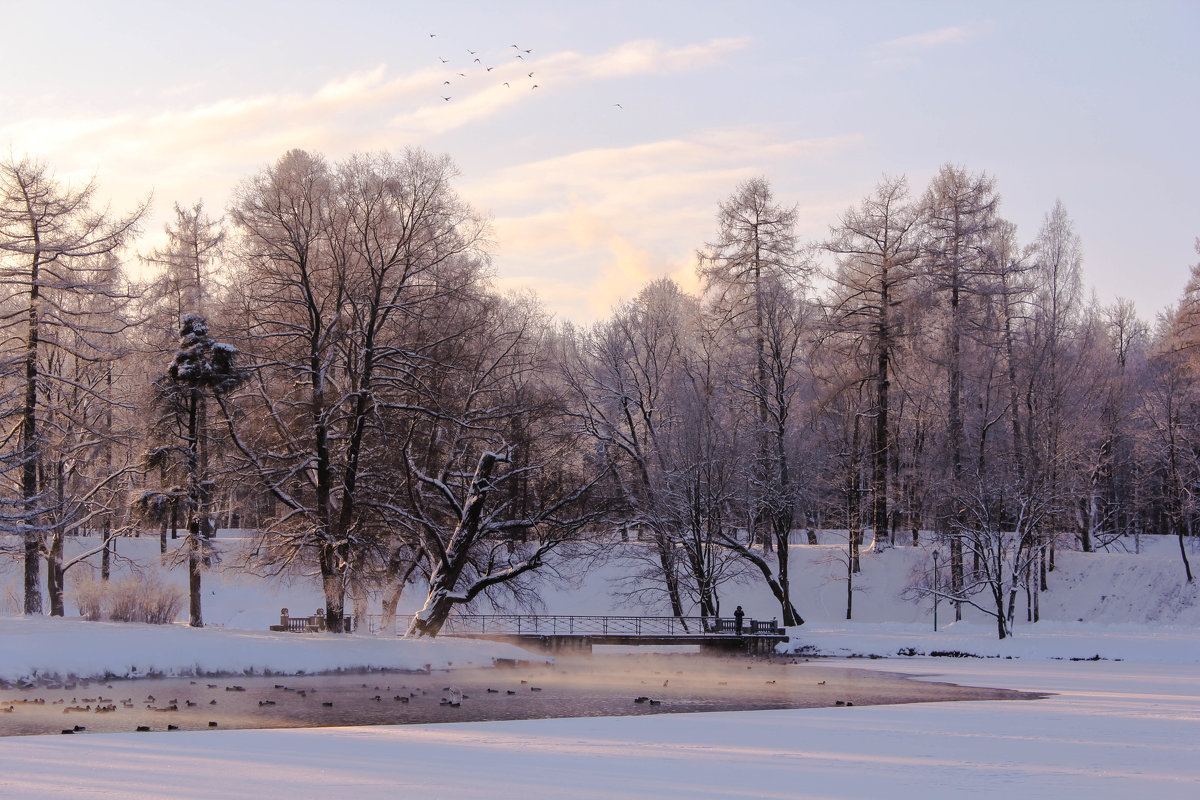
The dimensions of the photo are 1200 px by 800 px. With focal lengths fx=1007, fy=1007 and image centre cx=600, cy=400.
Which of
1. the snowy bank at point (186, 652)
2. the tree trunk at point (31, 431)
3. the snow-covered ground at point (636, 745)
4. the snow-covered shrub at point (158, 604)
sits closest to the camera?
the snow-covered ground at point (636, 745)

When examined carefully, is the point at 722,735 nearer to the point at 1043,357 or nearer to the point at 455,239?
the point at 455,239

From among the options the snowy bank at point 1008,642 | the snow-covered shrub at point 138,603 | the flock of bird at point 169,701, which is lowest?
the snowy bank at point 1008,642

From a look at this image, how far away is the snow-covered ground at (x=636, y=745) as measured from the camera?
35.7 ft

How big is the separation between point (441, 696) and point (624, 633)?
15544mm

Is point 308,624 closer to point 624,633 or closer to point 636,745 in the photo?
point 624,633

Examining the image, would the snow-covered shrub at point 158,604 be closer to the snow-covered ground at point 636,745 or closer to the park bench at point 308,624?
the park bench at point 308,624

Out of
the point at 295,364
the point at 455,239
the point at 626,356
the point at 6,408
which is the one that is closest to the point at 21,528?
the point at 6,408

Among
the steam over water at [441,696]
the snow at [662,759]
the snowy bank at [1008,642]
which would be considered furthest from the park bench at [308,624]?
the snow at [662,759]

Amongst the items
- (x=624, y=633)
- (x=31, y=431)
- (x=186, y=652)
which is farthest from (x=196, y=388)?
(x=624, y=633)

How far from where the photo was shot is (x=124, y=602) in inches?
1160

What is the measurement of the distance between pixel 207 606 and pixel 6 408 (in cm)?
1384

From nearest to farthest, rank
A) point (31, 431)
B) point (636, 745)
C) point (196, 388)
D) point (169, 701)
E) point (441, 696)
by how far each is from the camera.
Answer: point (636, 745), point (169, 701), point (441, 696), point (31, 431), point (196, 388)

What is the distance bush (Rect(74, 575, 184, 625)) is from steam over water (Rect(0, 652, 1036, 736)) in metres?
7.90

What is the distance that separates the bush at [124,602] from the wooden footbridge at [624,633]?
24.4 ft
